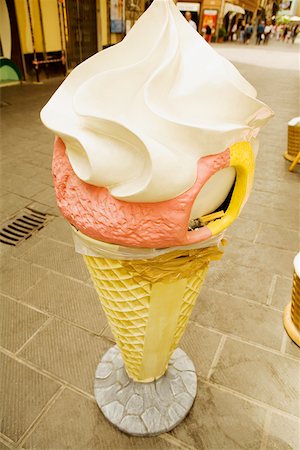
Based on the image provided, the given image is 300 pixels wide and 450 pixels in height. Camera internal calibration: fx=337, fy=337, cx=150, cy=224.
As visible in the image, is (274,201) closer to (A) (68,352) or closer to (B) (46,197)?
(B) (46,197)

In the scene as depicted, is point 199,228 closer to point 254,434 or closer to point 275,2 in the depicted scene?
point 254,434

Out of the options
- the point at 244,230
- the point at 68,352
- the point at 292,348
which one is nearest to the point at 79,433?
the point at 68,352

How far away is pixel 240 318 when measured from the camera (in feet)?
7.06

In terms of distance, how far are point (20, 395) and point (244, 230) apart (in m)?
2.18

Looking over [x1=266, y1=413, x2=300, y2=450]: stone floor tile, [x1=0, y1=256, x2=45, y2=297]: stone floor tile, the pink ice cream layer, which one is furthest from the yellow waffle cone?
[x1=0, y1=256, x2=45, y2=297]: stone floor tile

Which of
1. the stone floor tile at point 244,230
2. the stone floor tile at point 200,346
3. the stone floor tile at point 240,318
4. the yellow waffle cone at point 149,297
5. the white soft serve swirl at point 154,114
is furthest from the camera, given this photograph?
the stone floor tile at point 244,230

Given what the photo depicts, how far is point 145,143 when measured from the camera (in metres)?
0.83

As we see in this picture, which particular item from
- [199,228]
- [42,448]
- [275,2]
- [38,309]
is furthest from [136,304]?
[275,2]

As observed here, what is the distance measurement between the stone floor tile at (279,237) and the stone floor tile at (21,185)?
228cm

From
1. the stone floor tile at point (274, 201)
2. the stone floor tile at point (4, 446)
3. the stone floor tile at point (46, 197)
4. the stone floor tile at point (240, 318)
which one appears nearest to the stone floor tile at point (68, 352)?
the stone floor tile at point (4, 446)

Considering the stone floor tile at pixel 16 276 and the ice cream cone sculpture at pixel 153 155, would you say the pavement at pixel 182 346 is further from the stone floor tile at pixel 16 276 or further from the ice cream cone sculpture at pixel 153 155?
the ice cream cone sculpture at pixel 153 155

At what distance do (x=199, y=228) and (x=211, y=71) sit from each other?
451 mm

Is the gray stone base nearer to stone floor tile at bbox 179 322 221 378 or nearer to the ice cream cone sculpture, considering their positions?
stone floor tile at bbox 179 322 221 378

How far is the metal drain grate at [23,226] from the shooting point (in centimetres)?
281
